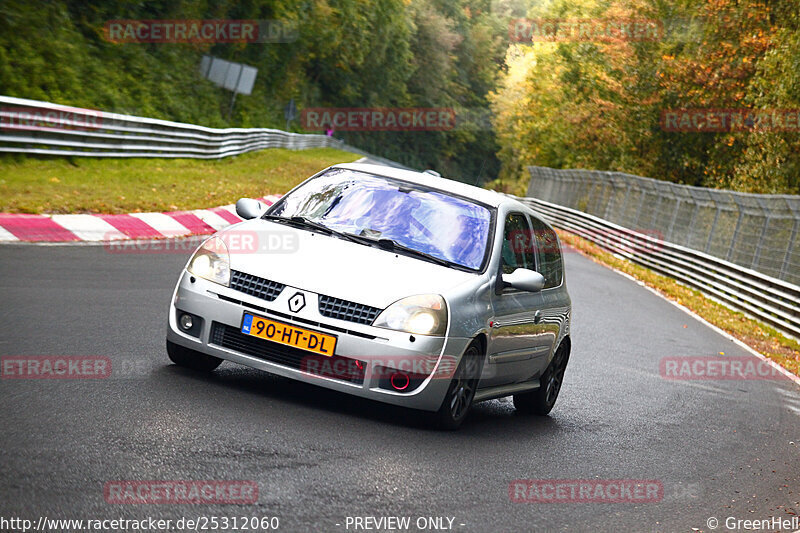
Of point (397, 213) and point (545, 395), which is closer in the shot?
point (397, 213)

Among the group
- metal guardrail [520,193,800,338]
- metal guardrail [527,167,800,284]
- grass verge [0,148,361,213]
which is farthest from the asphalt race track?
metal guardrail [527,167,800,284]

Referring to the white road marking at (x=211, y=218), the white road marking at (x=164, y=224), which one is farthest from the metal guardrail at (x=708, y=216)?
the white road marking at (x=164, y=224)

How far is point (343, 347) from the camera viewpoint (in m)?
6.64

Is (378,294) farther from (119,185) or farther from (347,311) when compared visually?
(119,185)

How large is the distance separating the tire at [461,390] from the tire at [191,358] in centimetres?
152

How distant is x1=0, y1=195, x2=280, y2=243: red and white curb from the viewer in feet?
43.8

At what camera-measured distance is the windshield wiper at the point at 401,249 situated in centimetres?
744

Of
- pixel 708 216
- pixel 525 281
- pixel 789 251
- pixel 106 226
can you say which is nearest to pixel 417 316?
pixel 525 281

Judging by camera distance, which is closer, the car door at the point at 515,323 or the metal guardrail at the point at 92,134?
the car door at the point at 515,323

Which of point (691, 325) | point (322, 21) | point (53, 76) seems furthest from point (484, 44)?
point (691, 325)

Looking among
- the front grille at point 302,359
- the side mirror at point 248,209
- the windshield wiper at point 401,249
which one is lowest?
the front grille at point 302,359

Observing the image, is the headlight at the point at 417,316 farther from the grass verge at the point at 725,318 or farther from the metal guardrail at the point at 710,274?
the grass verge at the point at 725,318

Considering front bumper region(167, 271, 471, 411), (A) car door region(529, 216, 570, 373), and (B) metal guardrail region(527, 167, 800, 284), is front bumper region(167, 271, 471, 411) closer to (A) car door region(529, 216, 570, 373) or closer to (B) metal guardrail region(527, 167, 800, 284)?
(A) car door region(529, 216, 570, 373)

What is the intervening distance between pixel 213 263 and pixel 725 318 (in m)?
15.3
